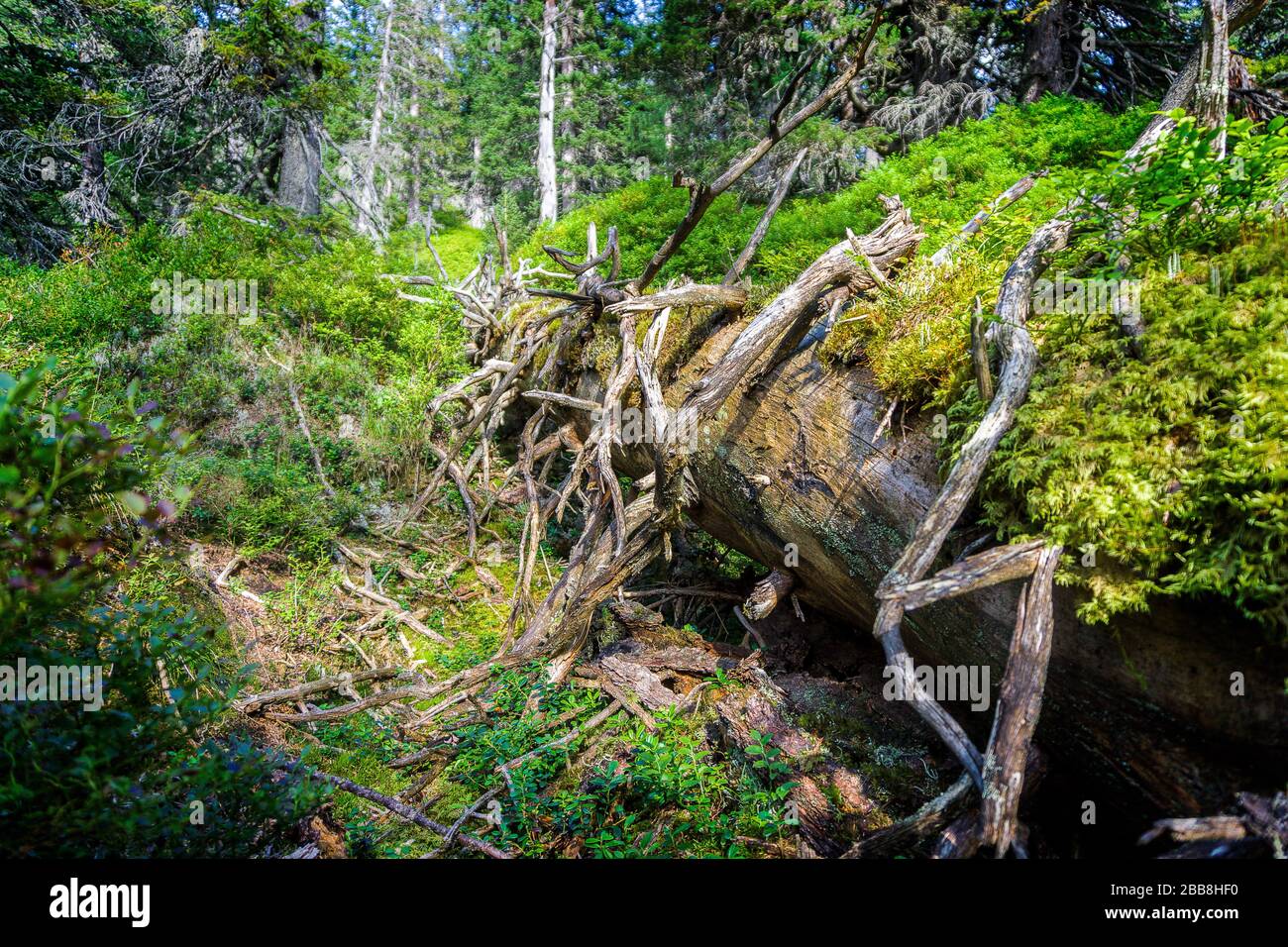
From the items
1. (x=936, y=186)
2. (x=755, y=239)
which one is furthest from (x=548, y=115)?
(x=755, y=239)

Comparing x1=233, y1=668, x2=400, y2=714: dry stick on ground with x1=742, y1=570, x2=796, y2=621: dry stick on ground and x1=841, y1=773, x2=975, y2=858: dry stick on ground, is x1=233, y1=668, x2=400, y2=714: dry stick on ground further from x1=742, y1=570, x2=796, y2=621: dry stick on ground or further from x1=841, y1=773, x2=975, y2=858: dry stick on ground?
x1=841, y1=773, x2=975, y2=858: dry stick on ground

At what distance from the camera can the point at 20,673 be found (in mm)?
1658

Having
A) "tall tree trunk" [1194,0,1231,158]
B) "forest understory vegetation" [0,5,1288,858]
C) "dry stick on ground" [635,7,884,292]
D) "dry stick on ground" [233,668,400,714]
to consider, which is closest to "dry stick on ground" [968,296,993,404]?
"forest understory vegetation" [0,5,1288,858]

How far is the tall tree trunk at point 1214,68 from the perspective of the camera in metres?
2.80

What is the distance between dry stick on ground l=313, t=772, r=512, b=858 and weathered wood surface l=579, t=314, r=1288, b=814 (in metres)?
2.24

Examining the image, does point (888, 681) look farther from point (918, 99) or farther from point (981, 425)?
point (918, 99)

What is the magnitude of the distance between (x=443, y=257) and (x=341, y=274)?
10.2m

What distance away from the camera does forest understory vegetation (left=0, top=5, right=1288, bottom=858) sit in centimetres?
186

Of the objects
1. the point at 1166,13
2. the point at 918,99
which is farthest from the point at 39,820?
the point at 1166,13

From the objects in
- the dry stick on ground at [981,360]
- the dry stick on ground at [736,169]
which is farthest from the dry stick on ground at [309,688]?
the dry stick on ground at [981,360]

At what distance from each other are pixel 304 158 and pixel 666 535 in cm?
1179

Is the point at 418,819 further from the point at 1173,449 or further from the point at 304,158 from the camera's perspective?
the point at 304,158

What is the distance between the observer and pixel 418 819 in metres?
3.02

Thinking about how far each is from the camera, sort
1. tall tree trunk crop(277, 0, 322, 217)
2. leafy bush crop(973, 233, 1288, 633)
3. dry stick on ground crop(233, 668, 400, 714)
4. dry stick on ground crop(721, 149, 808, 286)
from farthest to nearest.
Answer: tall tree trunk crop(277, 0, 322, 217) → dry stick on ground crop(721, 149, 808, 286) → dry stick on ground crop(233, 668, 400, 714) → leafy bush crop(973, 233, 1288, 633)
